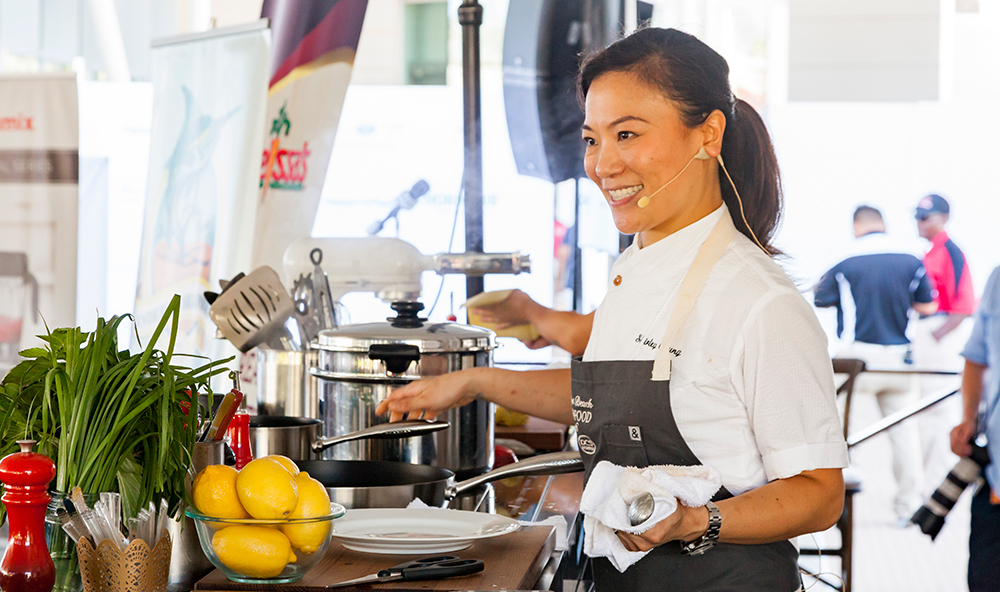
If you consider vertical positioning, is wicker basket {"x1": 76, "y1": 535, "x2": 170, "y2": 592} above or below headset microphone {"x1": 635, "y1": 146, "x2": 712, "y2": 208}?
below

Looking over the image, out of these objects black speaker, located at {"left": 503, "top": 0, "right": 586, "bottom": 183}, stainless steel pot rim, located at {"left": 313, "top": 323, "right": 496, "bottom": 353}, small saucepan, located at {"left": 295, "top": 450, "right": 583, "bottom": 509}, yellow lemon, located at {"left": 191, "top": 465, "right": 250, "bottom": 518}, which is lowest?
small saucepan, located at {"left": 295, "top": 450, "right": 583, "bottom": 509}

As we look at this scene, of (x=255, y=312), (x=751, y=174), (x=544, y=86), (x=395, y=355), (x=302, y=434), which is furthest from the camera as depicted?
(x=544, y=86)

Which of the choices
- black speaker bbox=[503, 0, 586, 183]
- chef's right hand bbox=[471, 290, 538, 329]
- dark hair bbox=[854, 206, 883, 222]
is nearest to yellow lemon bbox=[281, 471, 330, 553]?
chef's right hand bbox=[471, 290, 538, 329]

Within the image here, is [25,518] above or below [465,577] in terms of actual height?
above

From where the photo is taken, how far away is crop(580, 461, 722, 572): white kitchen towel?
1.06 metres

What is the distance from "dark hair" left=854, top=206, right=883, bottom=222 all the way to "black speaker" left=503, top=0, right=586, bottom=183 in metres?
1.61

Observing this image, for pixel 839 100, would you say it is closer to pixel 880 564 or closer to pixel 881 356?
pixel 881 356

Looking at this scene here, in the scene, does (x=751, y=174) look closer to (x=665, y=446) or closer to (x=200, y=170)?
(x=665, y=446)

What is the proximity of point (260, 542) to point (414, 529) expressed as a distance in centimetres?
28

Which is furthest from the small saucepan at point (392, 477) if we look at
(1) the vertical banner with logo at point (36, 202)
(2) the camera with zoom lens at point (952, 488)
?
(1) the vertical banner with logo at point (36, 202)

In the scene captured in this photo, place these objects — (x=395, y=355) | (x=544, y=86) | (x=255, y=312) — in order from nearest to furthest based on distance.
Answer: (x=395, y=355) < (x=255, y=312) < (x=544, y=86)

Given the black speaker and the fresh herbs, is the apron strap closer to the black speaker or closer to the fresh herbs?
the fresh herbs

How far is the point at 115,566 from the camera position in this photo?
95cm

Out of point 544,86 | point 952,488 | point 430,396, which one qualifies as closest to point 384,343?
point 430,396
